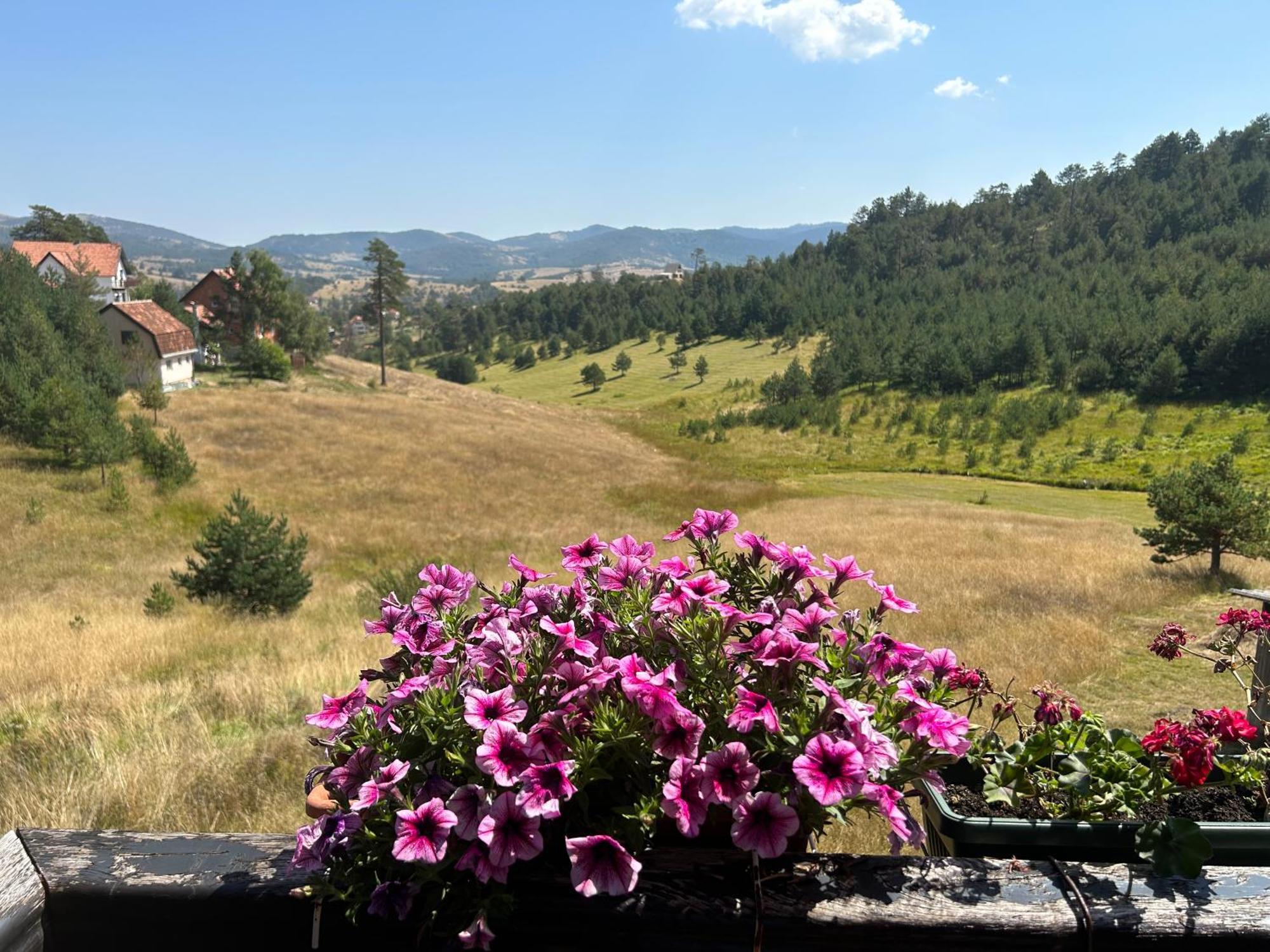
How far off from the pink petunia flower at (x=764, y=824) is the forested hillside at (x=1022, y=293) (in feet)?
286

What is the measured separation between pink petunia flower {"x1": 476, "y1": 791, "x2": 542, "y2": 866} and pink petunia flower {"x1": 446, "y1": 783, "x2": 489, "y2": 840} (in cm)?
2

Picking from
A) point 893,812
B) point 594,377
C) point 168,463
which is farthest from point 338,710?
point 594,377

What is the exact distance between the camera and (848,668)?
1.90 meters

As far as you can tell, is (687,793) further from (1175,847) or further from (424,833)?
(1175,847)

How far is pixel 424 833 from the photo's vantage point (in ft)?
4.83

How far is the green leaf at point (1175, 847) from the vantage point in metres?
1.60

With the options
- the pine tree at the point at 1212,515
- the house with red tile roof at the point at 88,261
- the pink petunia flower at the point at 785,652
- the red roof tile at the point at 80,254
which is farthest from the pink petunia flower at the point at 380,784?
the red roof tile at the point at 80,254

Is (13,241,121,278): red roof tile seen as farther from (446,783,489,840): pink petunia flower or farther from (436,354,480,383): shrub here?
(446,783,489,840): pink petunia flower

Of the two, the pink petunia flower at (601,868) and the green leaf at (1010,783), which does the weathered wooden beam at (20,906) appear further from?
the green leaf at (1010,783)

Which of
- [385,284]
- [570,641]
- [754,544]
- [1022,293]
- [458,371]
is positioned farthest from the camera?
[458,371]

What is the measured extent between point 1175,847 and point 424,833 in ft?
5.04

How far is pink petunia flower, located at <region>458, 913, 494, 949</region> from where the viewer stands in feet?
4.55

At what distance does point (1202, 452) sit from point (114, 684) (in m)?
68.3

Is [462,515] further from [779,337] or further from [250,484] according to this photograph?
[779,337]
